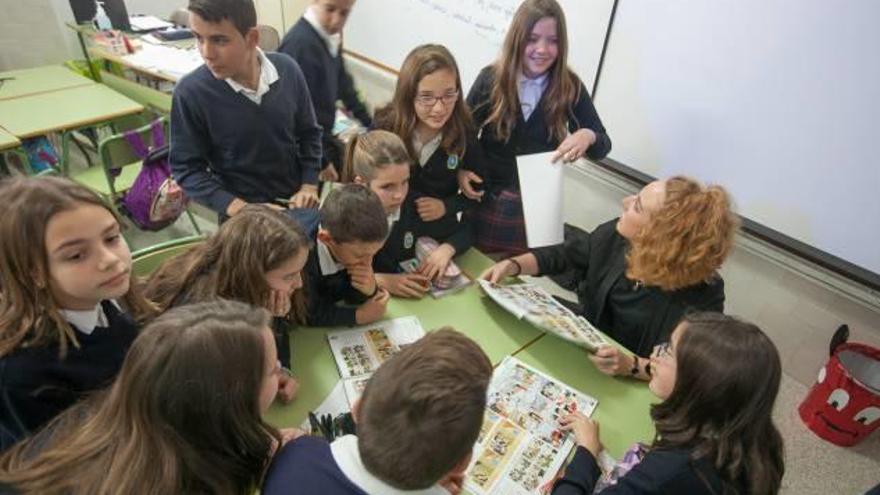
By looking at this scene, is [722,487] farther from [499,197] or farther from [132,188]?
[132,188]

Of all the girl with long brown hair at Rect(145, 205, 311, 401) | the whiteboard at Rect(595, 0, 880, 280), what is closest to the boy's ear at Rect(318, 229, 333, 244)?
the girl with long brown hair at Rect(145, 205, 311, 401)

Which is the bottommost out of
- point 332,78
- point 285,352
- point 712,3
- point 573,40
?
point 285,352

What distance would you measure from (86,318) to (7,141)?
2018mm

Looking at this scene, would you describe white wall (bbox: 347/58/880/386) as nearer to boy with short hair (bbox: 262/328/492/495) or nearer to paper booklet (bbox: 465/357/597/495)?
paper booklet (bbox: 465/357/597/495)

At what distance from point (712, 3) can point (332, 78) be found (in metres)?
1.70

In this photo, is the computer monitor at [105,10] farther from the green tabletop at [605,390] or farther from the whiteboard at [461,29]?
the green tabletop at [605,390]

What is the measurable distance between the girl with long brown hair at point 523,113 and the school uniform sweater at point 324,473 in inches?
57.6

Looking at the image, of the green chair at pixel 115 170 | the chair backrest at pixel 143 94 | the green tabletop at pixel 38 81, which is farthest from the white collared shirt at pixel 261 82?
the green tabletop at pixel 38 81

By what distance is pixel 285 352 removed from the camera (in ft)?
4.52

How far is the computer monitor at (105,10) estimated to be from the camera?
3.72 metres

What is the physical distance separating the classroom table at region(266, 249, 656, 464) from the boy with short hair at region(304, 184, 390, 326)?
7 cm

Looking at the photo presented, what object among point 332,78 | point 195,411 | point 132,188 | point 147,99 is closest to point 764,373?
point 195,411

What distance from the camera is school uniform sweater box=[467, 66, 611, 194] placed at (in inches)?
86.1

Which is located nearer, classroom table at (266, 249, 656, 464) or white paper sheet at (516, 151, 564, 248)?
classroom table at (266, 249, 656, 464)
